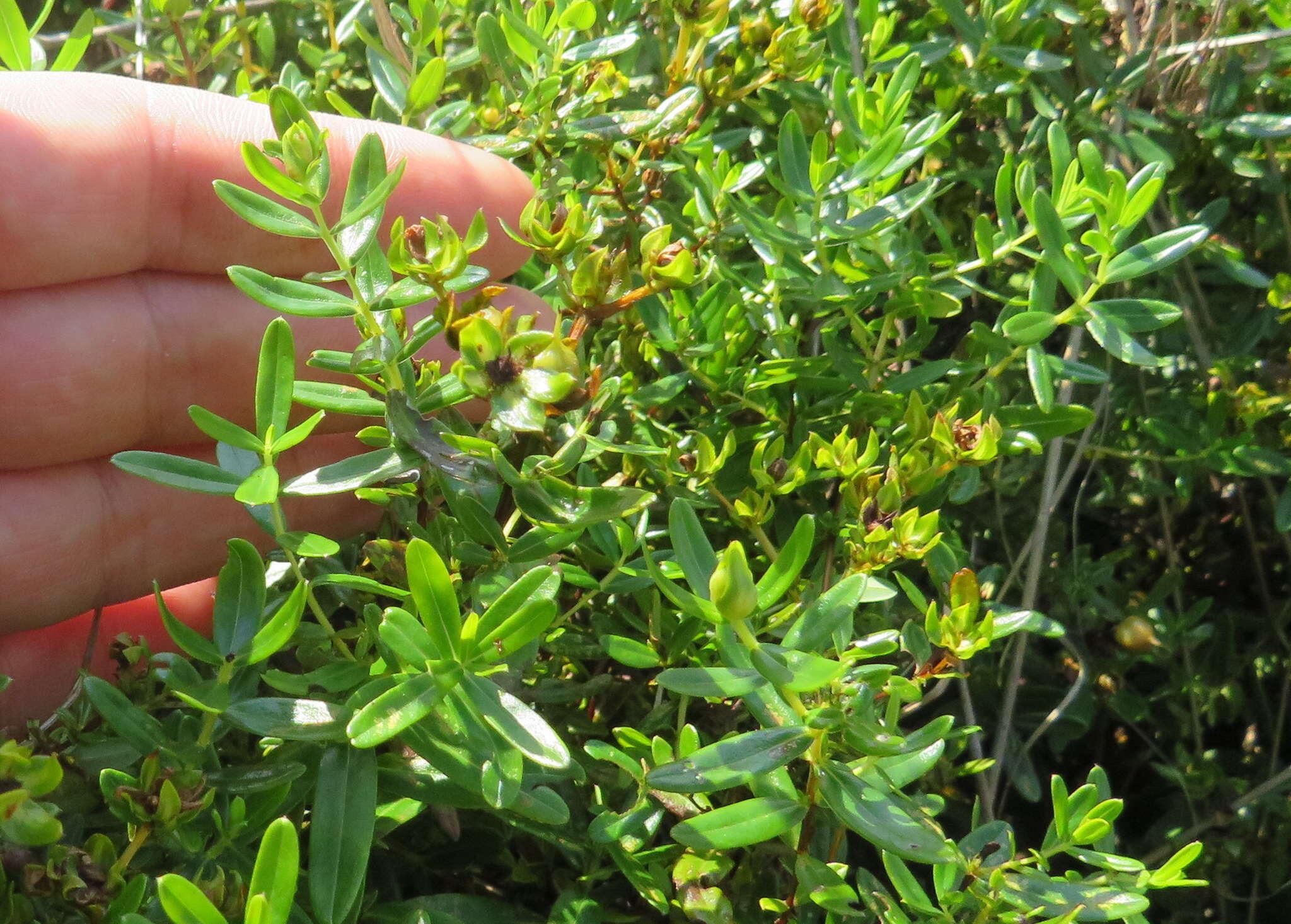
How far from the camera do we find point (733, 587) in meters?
0.74

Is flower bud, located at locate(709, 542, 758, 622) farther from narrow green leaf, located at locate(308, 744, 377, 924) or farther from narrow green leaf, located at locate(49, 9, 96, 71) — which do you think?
narrow green leaf, located at locate(49, 9, 96, 71)

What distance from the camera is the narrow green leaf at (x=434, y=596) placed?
2.55 ft

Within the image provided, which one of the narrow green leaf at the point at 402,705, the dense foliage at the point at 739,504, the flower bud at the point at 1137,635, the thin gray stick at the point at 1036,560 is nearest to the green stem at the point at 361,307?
the dense foliage at the point at 739,504

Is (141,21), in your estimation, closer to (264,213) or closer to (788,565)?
(264,213)

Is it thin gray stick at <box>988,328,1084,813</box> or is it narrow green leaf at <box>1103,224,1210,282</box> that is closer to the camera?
narrow green leaf at <box>1103,224,1210,282</box>

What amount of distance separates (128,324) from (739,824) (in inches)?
38.3

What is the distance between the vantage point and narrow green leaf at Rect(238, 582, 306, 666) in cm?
83

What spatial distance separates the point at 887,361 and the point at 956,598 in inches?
12.4

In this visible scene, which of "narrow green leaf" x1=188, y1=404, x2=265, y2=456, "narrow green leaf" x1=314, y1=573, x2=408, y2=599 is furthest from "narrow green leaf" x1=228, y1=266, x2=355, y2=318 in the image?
"narrow green leaf" x1=314, y1=573, x2=408, y2=599

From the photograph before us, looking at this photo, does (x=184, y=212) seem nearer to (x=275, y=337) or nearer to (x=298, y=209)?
Answer: (x=298, y=209)

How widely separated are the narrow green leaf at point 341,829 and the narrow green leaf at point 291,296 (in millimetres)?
362

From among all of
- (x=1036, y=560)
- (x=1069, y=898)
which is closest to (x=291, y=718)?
(x=1069, y=898)

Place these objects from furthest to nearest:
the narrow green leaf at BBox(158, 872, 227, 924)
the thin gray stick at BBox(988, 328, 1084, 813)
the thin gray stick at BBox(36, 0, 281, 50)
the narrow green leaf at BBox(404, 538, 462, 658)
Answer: the thin gray stick at BBox(36, 0, 281, 50), the thin gray stick at BBox(988, 328, 1084, 813), the narrow green leaf at BBox(404, 538, 462, 658), the narrow green leaf at BBox(158, 872, 227, 924)

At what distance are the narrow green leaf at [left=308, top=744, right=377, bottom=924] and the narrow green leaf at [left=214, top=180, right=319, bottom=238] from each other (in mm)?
428
